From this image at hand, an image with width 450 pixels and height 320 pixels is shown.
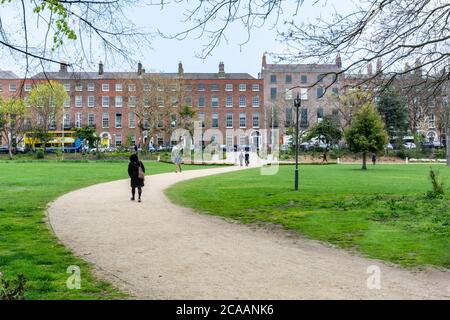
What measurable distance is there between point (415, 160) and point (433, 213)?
4509 cm

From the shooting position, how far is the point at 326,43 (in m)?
9.84

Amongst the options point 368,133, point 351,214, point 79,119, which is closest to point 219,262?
point 351,214

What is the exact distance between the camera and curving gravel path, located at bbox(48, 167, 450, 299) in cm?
588

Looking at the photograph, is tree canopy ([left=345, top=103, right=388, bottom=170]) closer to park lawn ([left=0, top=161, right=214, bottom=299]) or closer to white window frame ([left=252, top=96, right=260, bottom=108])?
park lawn ([left=0, top=161, right=214, bottom=299])

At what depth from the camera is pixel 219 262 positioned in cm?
746

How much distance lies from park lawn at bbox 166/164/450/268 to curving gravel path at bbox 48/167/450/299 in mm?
789

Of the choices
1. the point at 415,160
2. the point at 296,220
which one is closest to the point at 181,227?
the point at 296,220

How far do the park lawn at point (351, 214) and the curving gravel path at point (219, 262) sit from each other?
2.59 ft

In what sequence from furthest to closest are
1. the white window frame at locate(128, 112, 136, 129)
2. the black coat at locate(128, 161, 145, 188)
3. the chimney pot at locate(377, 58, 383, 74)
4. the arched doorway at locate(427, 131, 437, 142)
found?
the white window frame at locate(128, 112, 136, 129) → the arched doorway at locate(427, 131, 437, 142) → the black coat at locate(128, 161, 145, 188) → the chimney pot at locate(377, 58, 383, 74)

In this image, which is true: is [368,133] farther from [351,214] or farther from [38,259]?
[38,259]

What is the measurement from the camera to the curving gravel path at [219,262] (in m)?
5.88

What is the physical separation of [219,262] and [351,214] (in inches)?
256

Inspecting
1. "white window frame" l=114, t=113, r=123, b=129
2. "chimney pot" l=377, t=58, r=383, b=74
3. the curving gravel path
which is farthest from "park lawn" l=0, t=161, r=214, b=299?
"white window frame" l=114, t=113, r=123, b=129

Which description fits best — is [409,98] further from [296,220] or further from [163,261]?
[163,261]
